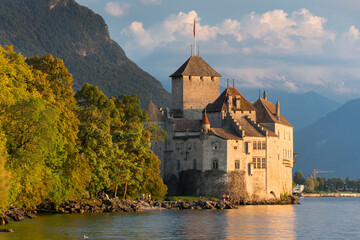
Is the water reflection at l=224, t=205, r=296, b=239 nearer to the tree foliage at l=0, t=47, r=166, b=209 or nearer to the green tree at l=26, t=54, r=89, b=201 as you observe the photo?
the tree foliage at l=0, t=47, r=166, b=209

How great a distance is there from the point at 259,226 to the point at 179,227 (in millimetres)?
7456

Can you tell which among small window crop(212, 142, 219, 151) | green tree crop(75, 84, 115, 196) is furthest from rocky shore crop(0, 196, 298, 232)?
small window crop(212, 142, 219, 151)

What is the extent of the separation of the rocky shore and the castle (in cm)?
645

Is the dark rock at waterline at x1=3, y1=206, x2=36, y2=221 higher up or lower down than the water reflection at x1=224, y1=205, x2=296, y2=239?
higher up

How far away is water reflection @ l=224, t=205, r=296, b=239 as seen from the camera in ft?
170

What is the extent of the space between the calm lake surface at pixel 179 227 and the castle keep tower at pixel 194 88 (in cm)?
4024

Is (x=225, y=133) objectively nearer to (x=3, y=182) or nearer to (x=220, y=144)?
(x=220, y=144)

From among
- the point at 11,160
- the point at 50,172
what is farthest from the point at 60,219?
the point at 11,160

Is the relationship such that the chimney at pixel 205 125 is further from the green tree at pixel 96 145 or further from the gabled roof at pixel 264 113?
the green tree at pixel 96 145

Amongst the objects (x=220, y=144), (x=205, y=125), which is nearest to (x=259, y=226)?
(x=220, y=144)

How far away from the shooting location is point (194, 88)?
4400 inches

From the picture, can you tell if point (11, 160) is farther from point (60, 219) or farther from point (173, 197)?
point (173, 197)

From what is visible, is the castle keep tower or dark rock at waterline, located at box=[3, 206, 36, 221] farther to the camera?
the castle keep tower

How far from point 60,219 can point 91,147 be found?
13748 mm
